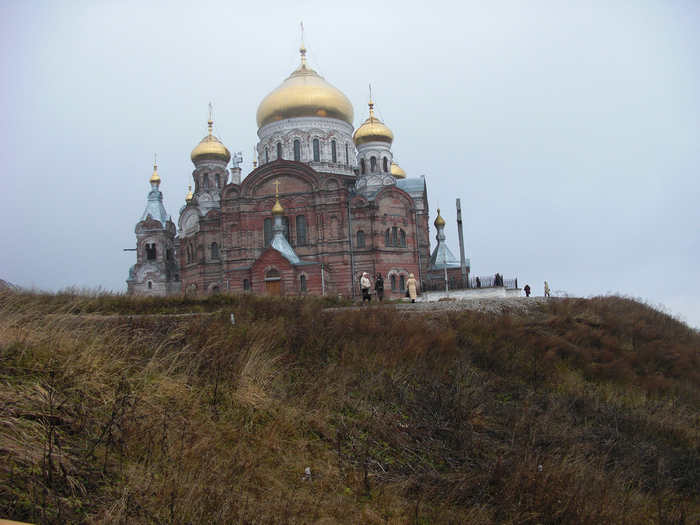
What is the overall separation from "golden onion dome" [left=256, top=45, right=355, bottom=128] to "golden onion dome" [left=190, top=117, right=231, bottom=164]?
2.71 m

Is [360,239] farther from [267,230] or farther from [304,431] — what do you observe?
[304,431]

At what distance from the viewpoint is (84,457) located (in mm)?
4391

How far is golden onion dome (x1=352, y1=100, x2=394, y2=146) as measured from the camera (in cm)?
3225

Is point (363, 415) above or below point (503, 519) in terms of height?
above

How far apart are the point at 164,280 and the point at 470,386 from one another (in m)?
30.3

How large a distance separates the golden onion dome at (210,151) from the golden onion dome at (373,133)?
8.56 m

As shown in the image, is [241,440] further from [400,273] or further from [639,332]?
[400,273]

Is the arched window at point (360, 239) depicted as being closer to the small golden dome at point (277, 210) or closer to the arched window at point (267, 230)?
the small golden dome at point (277, 210)

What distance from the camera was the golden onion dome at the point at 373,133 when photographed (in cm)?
3225

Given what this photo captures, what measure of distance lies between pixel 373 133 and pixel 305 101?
479 centimetres

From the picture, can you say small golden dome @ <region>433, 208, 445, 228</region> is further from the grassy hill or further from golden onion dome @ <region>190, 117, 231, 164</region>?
the grassy hill

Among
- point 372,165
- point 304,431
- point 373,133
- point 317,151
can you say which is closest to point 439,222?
point 372,165

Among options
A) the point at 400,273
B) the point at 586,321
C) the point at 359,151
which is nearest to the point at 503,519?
the point at 586,321

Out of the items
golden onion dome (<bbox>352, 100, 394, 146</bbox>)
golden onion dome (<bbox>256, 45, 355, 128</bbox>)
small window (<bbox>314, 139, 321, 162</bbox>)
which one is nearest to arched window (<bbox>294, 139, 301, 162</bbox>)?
small window (<bbox>314, 139, 321, 162</bbox>)
